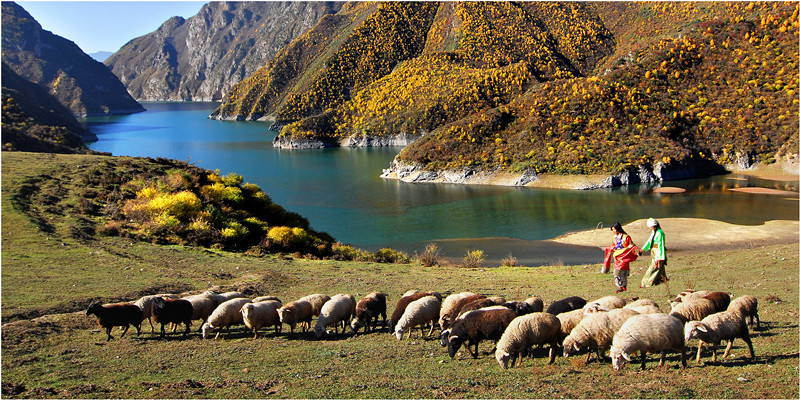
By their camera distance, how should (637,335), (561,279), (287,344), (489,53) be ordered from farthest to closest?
1. (489,53)
2. (561,279)
3. (287,344)
4. (637,335)

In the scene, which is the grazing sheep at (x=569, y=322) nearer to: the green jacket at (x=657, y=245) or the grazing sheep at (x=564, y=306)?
the grazing sheep at (x=564, y=306)

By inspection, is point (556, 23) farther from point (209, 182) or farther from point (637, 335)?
point (637, 335)

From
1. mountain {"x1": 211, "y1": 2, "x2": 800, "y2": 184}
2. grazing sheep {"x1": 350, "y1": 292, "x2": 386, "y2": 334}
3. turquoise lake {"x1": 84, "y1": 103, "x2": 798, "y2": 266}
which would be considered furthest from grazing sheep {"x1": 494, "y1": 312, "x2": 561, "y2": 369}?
mountain {"x1": 211, "y1": 2, "x2": 800, "y2": 184}

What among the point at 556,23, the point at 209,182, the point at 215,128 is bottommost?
the point at 209,182

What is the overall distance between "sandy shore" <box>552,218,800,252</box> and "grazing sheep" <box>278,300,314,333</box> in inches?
1322

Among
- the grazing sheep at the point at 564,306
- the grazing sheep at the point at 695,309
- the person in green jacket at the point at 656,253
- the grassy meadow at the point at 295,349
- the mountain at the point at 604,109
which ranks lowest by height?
the grassy meadow at the point at 295,349

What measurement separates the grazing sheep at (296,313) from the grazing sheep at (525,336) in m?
6.13

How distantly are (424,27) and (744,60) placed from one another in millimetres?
119075

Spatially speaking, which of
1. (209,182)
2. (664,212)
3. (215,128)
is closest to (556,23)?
(215,128)

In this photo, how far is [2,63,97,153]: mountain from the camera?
5841 centimetres

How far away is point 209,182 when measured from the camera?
3844 centimetres

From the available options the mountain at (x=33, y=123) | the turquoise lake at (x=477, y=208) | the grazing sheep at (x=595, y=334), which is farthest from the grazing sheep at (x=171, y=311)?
the mountain at (x=33, y=123)

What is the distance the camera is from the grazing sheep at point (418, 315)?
44.7ft

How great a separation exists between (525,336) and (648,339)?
232 centimetres
